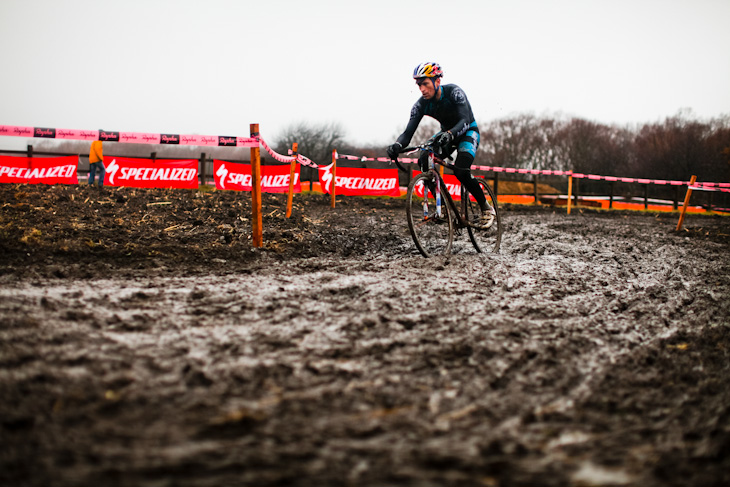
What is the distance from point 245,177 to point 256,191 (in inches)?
446

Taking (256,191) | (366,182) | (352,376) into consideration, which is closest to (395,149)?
(256,191)

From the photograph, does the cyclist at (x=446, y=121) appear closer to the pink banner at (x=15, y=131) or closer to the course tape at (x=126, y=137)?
the course tape at (x=126, y=137)

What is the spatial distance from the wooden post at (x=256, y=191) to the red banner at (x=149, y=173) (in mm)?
11591

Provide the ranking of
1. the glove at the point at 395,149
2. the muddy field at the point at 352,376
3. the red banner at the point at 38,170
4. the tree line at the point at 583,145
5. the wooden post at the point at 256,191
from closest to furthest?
the muddy field at the point at 352,376
the glove at the point at 395,149
the wooden post at the point at 256,191
the red banner at the point at 38,170
the tree line at the point at 583,145

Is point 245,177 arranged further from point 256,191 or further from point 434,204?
point 434,204

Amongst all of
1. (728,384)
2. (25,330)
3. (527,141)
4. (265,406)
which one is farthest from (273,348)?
(527,141)

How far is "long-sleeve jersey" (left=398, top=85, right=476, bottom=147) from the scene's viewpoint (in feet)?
19.4

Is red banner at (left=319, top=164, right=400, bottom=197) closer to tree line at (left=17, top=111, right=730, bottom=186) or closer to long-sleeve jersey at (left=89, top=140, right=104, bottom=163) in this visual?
long-sleeve jersey at (left=89, top=140, right=104, bottom=163)

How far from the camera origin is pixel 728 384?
256 cm

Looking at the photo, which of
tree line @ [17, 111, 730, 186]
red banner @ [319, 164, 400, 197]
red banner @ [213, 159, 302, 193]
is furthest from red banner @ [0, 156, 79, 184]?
tree line @ [17, 111, 730, 186]

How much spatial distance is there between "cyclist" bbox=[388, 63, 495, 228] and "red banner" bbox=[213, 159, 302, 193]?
10.5 metres

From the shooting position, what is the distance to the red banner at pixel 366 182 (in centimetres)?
1672

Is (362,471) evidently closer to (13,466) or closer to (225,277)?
(13,466)

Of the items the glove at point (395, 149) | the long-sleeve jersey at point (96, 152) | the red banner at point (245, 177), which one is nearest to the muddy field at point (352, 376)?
the glove at point (395, 149)
